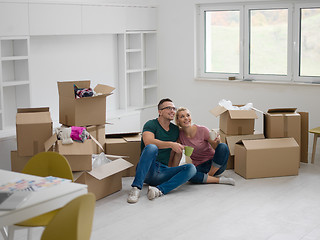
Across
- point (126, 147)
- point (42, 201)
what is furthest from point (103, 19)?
point (42, 201)

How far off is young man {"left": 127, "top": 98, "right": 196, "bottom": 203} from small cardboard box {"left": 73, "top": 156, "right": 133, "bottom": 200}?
221mm

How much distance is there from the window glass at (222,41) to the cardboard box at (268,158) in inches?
74.8

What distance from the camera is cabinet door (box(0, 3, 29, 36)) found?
4836 mm

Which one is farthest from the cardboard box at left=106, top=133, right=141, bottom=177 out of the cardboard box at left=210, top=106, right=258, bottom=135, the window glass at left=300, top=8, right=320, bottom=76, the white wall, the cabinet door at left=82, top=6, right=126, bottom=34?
the window glass at left=300, top=8, right=320, bottom=76

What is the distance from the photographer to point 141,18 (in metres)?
6.60

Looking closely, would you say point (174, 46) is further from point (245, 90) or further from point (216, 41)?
point (245, 90)

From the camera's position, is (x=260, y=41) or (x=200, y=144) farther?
(x=260, y=41)

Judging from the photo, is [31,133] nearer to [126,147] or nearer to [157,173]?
[126,147]

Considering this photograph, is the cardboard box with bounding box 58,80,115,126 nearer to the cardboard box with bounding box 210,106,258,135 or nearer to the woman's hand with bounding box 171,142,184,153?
the woman's hand with bounding box 171,142,184,153

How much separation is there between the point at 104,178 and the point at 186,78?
9.40ft

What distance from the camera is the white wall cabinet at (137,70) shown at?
257 inches

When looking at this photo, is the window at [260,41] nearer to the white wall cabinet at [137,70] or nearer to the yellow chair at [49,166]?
the white wall cabinet at [137,70]

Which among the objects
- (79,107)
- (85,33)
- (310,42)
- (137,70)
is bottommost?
(79,107)

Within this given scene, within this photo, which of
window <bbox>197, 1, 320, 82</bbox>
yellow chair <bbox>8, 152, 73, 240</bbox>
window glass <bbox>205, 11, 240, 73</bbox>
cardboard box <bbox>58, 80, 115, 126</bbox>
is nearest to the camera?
yellow chair <bbox>8, 152, 73, 240</bbox>
